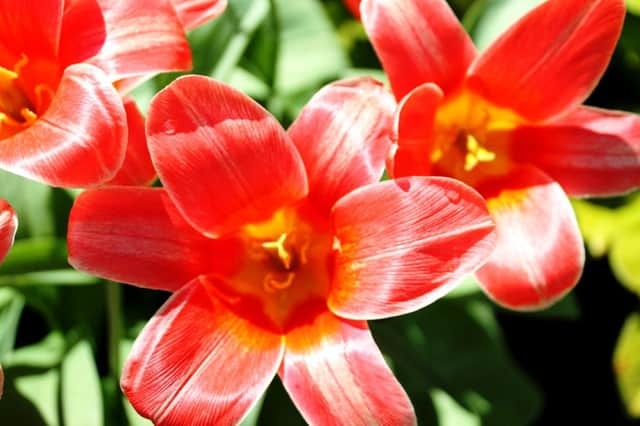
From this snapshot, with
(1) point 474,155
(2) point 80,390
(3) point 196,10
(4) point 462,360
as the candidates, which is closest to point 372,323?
(4) point 462,360

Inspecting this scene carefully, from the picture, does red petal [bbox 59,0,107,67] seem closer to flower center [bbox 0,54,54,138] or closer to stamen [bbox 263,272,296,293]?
flower center [bbox 0,54,54,138]

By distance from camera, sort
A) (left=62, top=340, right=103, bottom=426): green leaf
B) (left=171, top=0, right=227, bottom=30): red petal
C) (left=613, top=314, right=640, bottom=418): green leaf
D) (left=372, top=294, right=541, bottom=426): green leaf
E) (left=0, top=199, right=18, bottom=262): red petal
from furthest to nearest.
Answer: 1. (left=613, top=314, right=640, bottom=418): green leaf
2. (left=372, top=294, right=541, bottom=426): green leaf
3. (left=62, top=340, right=103, bottom=426): green leaf
4. (left=171, top=0, right=227, bottom=30): red petal
5. (left=0, top=199, right=18, bottom=262): red petal

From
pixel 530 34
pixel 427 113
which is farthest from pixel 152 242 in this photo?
pixel 530 34

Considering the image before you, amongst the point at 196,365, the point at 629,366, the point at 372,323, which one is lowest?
the point at 629,366

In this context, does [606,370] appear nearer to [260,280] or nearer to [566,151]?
[566,151]

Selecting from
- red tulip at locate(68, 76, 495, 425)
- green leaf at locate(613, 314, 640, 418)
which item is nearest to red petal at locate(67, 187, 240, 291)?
red tulip at locate(68, 76, 495, 425)

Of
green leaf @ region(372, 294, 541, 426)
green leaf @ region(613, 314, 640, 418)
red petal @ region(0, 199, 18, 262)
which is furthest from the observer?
green leaf @ region(613, 314, 640, 418)

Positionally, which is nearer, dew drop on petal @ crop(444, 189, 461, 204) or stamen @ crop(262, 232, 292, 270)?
dew drop on petal @ crop(444, 189, 461, 204)

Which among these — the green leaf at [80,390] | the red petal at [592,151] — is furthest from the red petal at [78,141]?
the red petal at [592,151]

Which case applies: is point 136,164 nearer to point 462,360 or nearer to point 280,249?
point 280,249
